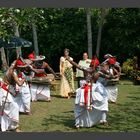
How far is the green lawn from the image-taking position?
12.0 m

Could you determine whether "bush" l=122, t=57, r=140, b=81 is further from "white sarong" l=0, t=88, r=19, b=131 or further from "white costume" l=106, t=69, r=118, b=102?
"white sarong" l=0, t=88, r=19, b=131

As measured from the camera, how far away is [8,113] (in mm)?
11562

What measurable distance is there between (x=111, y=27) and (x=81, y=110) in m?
15.6

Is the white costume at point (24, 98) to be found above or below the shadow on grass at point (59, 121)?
above

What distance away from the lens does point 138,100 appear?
17219 millimetres

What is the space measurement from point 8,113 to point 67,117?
8.10 feet

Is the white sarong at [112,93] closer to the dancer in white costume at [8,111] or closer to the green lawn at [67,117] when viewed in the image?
the green lawn at [67,117]

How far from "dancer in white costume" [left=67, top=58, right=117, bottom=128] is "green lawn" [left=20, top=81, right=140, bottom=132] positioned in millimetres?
201

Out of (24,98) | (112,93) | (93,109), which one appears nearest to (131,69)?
(112,93)

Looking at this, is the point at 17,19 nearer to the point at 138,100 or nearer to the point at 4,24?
the point at 4,24

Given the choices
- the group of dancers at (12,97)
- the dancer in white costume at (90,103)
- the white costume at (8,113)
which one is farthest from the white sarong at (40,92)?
the white costume at (8,113)

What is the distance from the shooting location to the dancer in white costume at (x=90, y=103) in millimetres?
11852

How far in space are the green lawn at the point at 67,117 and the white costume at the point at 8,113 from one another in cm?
34

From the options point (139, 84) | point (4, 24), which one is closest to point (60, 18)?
point (139, 84)
